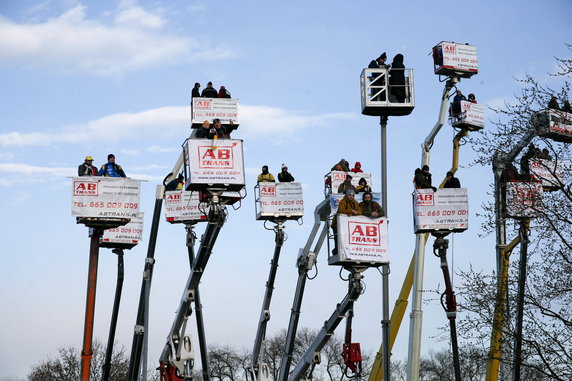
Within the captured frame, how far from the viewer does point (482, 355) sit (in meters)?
32.6

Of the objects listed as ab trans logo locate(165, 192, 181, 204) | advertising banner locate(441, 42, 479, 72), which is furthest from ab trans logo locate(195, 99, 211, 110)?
advertising banner locate(441, 42, 479, 72)

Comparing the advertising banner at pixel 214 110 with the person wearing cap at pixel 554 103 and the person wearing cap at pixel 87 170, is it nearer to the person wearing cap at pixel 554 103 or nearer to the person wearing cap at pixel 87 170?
the person wearing cap at pixel 87 170

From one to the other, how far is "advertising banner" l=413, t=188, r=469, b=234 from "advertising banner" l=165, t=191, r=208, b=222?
10.9 m

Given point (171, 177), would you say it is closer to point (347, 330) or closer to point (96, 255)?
point (96, 255)

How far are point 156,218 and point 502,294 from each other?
12253mm

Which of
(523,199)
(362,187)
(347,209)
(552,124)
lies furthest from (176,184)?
(552,124)

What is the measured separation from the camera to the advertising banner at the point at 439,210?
107 feet

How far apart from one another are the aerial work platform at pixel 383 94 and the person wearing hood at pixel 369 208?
2.84 metres

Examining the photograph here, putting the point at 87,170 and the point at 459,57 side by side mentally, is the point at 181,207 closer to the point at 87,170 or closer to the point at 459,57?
the point at 87,170

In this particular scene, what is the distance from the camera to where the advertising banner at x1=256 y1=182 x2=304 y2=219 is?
38188 millimetres

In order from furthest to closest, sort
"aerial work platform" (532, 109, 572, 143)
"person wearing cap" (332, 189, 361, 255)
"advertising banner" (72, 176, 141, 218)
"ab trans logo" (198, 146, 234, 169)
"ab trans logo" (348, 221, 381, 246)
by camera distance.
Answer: "advertising banner" (72, 176, 141, 218), "aerial work platform" (532, 109, 572, 143), "ab trans logo" (198, 146, 234, 169), "person wearing cap" (332, 189, 361, 255), "ab trans logo" (348, 221, 381, 246)

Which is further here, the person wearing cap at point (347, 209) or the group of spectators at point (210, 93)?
the group of spectators at point (210, 93)

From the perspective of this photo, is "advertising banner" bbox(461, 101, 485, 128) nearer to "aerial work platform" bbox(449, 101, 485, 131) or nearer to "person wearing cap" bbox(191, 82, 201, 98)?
"aerial work platform" bbox(449, 101, 485, 131)

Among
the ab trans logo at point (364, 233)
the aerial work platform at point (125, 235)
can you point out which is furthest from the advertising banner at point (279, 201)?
the ab trans logo at point (364, 233)
